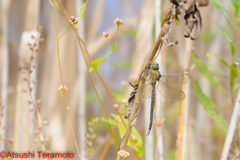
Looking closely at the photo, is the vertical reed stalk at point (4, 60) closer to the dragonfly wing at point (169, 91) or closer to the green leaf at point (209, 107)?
the dragonfly wing at point (169, 91)

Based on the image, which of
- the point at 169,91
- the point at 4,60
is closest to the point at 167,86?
the point at 169,91

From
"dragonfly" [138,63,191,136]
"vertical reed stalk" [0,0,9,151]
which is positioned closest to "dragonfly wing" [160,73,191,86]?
"dragonfly" [138,63,191,136]

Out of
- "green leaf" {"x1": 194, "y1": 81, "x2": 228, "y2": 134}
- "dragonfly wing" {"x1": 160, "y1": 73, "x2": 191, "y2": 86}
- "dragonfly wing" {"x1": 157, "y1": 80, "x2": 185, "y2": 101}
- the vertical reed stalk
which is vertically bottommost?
"green leaf" {"x1": 194, "y1": 81, "x2": 228, "y2": 134}

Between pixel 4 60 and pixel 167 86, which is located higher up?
pixel 4 60

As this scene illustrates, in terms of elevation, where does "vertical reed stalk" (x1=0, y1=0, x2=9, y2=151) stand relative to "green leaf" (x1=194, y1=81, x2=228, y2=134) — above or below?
above

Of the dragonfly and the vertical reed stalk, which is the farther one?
the vertical reed stalk

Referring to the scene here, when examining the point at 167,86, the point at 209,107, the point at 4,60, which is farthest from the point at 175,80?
the point at 4,60

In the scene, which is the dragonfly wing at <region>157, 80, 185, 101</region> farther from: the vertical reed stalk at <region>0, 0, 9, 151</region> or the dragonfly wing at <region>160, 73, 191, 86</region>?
the vertical reed stalk at <region>0, 0, 9, 151</region>

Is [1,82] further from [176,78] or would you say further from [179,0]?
[179,0]

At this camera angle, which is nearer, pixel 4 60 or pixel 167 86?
pixel 167 86

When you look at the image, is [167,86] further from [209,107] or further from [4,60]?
[4,60]
